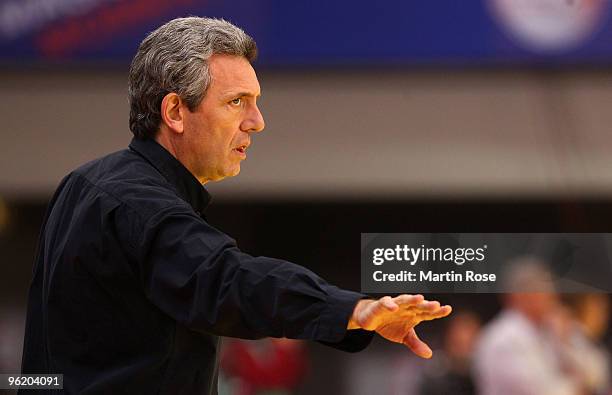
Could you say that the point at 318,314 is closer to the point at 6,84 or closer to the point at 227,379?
the point at 227,379

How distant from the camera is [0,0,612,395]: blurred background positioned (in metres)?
3.87

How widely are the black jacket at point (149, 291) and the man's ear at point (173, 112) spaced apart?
4 cm

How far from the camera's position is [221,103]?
60.2 inches

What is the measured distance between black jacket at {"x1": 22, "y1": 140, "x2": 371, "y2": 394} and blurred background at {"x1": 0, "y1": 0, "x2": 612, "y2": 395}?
2127 mm

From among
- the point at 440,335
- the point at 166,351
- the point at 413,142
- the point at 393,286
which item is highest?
the point at 413,142

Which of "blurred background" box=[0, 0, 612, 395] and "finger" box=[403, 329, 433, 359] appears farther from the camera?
"blurred background" box=[0, 0, 612, 395]

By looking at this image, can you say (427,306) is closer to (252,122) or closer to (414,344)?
(414,344)

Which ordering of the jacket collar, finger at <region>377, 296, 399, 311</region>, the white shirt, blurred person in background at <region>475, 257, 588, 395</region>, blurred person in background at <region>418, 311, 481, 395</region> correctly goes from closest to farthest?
finger at <region>377, 296, 399, 311</region> < the jacket collar < blurred person in background at <region>475, 257, 588, 395</region> < the white shirt < blurred person in background at <region>418, 311, 481, 395</region>

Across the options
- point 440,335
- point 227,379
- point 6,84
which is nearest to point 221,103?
point 440,335

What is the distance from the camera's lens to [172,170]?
4.90ft

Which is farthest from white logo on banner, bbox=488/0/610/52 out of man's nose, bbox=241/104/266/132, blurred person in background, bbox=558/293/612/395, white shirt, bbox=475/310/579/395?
man's nose, bbox=241/104/266/132

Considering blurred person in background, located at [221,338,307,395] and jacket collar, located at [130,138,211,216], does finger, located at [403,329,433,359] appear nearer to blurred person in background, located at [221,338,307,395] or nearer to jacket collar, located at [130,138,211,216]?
jacket collar, located at [130,138,211,216]

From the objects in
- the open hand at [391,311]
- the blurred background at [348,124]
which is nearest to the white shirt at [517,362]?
the blurred background at [348,124]

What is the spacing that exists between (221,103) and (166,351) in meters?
0.38
